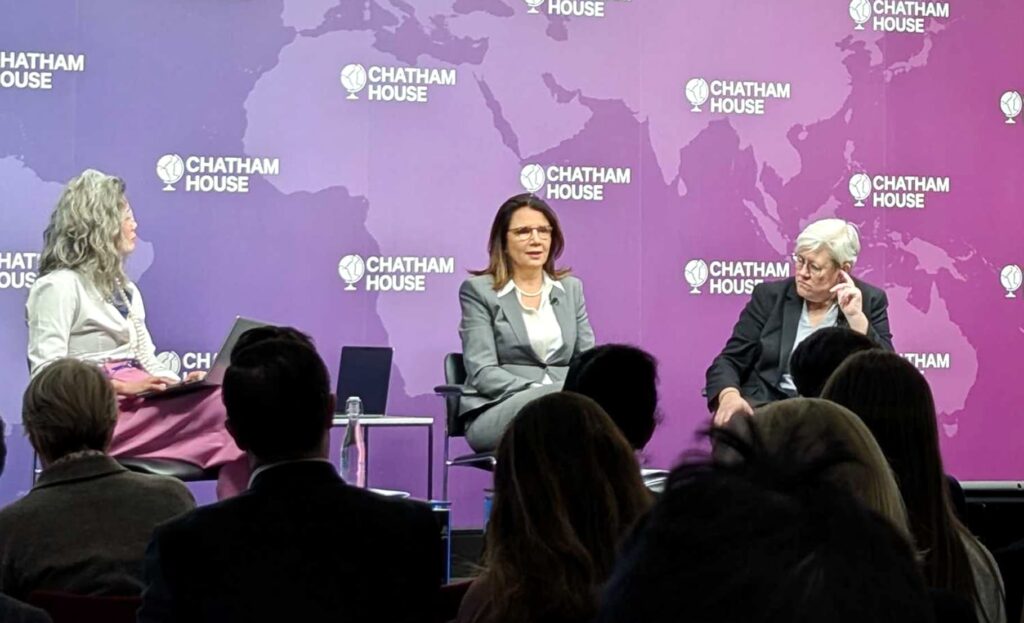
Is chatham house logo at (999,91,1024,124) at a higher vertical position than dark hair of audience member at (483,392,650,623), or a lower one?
higher

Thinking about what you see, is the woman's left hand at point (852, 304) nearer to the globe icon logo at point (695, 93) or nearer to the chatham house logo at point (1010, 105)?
the globe icon logo at point (695, 93)

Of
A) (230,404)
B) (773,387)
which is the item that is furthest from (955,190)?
(230,404)

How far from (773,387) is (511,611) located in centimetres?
336

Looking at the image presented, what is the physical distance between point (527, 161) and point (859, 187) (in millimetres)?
1725

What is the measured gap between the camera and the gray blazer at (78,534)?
7.68ft

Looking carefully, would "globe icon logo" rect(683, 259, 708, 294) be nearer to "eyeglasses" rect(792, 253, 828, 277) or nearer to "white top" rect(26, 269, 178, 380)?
"eyeglasses" rect(792, 253, 828, 277)

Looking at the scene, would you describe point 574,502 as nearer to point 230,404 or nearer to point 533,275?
point 230,404

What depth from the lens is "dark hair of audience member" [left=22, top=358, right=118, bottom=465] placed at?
8.36 feet

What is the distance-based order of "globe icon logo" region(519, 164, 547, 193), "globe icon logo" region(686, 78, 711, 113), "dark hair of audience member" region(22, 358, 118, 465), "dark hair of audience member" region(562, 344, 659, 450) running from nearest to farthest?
"dark hair of audience member" region(22, 358, 118, 465)
"dark hair of audience member" region(562, 344, 659, 450)
"globe icon logo" region(519, 164, 547, 193)
"globe icon logo" region(686, 78, 711, 113)

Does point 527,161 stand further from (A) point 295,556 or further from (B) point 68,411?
(A) point 295,556

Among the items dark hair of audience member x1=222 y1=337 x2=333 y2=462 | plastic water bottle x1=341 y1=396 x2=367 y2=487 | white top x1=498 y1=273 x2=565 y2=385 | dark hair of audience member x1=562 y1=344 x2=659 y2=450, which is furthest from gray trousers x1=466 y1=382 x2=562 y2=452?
dark hair of audience member x1=222 y1=337 x2=333 y2=462

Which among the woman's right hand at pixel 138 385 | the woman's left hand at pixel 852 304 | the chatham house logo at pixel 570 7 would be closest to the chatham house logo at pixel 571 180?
the chatham house logo at pixel 570 7

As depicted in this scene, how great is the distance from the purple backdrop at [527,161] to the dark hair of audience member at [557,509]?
409 centimetres

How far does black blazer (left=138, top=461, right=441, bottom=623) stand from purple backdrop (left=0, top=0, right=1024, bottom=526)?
3.90 m
